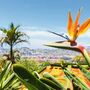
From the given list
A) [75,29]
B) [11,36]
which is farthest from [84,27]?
[11,36]

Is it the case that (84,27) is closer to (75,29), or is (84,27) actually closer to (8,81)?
(75,29)

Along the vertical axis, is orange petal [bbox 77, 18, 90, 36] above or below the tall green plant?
→ above

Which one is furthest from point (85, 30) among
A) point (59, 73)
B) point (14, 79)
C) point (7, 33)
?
point (7, 33)

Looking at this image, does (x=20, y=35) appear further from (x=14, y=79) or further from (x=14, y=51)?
(x=14, y=79)

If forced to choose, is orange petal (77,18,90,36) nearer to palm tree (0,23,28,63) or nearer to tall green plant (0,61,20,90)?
tall green plant (0,61,20,90)

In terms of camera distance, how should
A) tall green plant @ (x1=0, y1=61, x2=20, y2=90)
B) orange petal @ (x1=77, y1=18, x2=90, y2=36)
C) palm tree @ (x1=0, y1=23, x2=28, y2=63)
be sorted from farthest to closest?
palm tree @ (x1=0, y1=23, x2=28, y2=63), tall green plant @ (x1=0, y1=61, x2=20, y2=90), orange petal @ (x1=77, y1=18, x2=90, y2=36)

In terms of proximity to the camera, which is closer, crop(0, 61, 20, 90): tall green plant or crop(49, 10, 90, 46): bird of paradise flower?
Answer: crop(49, 10, 90, 46): bird of paradise flower

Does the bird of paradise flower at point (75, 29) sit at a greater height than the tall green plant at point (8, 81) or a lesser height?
greater

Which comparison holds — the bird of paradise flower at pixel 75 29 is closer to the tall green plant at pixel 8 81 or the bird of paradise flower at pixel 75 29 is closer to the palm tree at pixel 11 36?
the tall green plant at pixel 8 81

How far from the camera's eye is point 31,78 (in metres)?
1.55

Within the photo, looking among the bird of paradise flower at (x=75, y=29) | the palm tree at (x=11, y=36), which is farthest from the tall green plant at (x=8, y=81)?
the palm tree at (x=11, y=36)

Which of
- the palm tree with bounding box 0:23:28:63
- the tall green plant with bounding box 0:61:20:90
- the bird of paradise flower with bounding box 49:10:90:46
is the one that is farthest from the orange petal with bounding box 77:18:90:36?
the palm tree with bounding box 0:23:28:63

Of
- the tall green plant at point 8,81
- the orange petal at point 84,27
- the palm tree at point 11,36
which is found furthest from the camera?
the palm tree at point 11,36

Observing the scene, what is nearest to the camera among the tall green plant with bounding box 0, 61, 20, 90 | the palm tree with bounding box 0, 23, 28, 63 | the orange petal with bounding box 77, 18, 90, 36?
the orange petal with bounding box 77, 18, 90, 36
